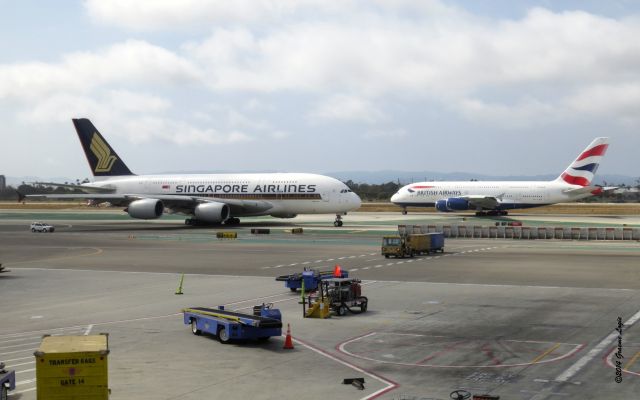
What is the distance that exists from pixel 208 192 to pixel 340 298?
6361 cm

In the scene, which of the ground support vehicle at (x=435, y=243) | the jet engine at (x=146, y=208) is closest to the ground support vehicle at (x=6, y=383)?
the ground support vehicle at (x=435, y=243)

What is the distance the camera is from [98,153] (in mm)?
98562

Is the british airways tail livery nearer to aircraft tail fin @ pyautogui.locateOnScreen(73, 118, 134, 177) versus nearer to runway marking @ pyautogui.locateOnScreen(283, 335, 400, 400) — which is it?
aircraft tail fin @ pyautogui.locateOnScreen(73, 118, 134, 177)

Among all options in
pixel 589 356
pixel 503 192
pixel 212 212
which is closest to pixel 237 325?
pixel 589 356

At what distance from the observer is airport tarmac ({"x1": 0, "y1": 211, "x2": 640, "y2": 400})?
2084 centimetres

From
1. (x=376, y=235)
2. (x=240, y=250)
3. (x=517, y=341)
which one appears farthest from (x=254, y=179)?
(x=517, y=341)

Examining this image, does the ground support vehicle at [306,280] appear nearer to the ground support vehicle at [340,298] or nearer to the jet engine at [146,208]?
the ground support vehicle at [340,298]

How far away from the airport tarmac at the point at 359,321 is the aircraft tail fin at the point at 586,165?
47.2m

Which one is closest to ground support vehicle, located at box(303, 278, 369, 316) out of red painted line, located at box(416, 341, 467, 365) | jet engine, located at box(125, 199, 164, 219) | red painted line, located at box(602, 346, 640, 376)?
red painted line, located at box(416, 341, 467, 365)

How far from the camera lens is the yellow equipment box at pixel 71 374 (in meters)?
16.3

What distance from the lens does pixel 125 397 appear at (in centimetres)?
1931

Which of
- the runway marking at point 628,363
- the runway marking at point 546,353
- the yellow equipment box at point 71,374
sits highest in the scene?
the yellow equipment box at point 71,374

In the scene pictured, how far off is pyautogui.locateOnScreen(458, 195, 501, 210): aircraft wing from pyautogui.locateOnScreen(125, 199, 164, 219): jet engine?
45.8 meters

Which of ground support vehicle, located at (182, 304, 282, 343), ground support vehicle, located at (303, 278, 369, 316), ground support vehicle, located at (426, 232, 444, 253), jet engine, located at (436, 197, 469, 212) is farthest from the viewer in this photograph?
jet engine, located at (436, 197, 469, 212)
